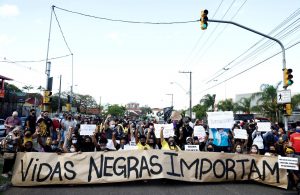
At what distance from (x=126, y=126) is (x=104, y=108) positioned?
358 ft

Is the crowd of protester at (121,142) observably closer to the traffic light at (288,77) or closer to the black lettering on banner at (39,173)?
the black lettering on banner at (39,173)

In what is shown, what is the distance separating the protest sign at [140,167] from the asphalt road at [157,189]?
0.53ft

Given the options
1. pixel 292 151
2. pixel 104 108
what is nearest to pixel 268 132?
pixel 292 151

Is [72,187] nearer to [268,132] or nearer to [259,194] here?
[259,194]

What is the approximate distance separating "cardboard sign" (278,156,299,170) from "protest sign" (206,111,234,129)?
271cm

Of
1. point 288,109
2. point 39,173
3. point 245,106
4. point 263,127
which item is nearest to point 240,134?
point 263,127

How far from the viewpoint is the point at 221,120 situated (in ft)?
34.7

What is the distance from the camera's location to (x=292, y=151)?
28.1ft

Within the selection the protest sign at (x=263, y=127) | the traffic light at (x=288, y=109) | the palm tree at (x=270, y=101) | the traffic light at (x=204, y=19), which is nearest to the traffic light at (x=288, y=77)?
the traffic light at (x=288, y=109)

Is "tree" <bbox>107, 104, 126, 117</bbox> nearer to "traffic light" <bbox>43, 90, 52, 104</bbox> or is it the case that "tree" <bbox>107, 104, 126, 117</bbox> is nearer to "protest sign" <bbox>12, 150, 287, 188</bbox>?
"traffic light" <bbox>43, 90, 52, 104</bbox>

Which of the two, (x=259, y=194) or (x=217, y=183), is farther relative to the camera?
(x=217, y=183)

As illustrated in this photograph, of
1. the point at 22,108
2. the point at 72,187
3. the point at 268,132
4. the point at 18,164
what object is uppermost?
the point at 22,108

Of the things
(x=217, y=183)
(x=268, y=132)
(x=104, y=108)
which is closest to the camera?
(x=217, y=183)

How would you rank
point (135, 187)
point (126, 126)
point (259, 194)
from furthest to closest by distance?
1. point (126, 126)
2. point (135, 187)
3. point (259, 194)
